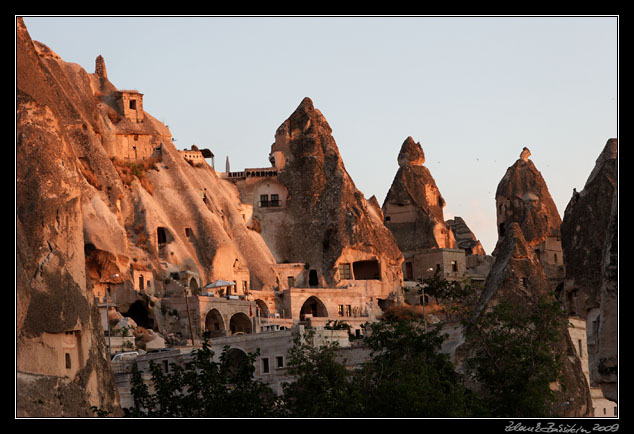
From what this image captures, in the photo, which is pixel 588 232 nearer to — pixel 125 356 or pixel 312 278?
pixel 125 356

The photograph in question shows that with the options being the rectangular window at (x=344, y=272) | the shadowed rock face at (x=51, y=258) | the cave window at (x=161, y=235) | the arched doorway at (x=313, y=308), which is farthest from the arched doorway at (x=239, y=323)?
the shadowed rock face at (x=51, y=258)

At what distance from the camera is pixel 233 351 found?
235ft

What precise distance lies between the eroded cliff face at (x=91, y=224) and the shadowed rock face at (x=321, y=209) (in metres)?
3.89

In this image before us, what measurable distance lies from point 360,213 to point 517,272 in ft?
145

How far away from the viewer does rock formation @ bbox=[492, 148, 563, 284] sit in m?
120

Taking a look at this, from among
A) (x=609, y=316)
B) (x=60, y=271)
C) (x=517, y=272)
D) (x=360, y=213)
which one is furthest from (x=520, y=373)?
(x=360, y=213)

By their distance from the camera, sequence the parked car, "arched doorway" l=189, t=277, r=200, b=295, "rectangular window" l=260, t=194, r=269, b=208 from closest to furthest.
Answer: the parked car → "arched doorway" l=189, t=277, r=200, b=295 → "rectangular window" l=260, t=194, r=269, b=208

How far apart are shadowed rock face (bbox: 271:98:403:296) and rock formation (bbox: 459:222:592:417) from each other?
37421mm

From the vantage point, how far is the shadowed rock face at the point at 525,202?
121188mm

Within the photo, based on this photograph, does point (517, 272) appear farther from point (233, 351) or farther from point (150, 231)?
point (150, 231)

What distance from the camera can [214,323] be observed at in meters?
89.2

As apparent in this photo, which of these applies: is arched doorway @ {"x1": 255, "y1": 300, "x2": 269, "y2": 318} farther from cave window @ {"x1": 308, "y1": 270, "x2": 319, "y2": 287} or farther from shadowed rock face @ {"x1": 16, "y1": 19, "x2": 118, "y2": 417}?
shadowed rock face @ {"x1": 16, "y1": 19, "x2": 118, "y2": 417}

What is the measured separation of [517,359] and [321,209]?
2299 inches
